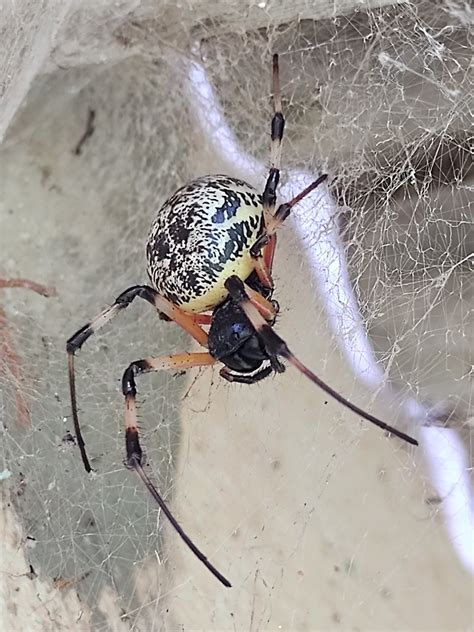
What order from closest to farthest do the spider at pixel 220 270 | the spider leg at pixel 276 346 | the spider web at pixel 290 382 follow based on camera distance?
1. the spider leg at pixel 276 346
2. the spider at pixel 220 270
3. the spider web at pixel 290 382

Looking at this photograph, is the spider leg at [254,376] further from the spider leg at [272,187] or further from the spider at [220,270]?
the spider leg at [272,187]

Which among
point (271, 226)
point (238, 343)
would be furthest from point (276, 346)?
point (271, 226)

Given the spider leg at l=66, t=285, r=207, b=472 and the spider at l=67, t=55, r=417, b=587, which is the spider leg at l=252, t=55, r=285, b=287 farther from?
the spider leg at l=66, t=285, r=207, b=472

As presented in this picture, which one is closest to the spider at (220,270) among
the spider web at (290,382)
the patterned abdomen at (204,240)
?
the patterned abdomen at (204,240)

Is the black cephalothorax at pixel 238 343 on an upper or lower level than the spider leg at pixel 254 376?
upper

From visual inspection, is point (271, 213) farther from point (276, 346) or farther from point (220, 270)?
point (276, 346)

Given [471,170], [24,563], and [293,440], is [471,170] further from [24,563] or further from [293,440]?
[24,563]

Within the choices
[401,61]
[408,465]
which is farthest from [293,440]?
[401,61]
